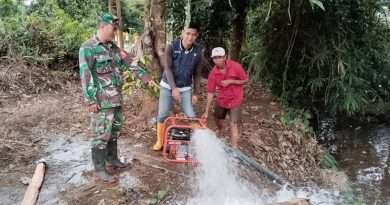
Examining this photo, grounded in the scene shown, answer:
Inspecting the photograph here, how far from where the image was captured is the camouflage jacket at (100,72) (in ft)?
13.8

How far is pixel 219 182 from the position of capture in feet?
17.2

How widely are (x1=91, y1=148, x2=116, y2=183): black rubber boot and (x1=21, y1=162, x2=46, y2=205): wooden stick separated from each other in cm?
70

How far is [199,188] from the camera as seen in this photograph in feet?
16.2

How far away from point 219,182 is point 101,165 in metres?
1.55

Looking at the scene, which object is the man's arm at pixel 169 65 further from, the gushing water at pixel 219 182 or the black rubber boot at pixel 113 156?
the black rubber boot at pixel 113 156

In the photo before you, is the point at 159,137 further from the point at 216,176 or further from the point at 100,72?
the point at 100,72

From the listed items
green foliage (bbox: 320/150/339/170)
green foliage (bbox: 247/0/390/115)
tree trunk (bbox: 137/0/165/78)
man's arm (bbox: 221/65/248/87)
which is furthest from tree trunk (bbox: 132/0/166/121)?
green foliage (bbox: 320/150/339/170)

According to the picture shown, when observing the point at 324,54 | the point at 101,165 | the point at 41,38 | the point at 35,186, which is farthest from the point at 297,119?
the point at 41,38

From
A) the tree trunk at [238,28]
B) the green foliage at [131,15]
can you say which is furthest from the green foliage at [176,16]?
the green foliage at [131,15]

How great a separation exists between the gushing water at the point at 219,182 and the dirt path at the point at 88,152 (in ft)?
0.57

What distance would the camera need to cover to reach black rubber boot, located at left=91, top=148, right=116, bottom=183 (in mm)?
4605

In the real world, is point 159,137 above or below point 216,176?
above

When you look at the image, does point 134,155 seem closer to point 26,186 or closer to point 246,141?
point 26,186

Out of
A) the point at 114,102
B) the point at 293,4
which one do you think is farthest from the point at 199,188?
the point at 293,4
